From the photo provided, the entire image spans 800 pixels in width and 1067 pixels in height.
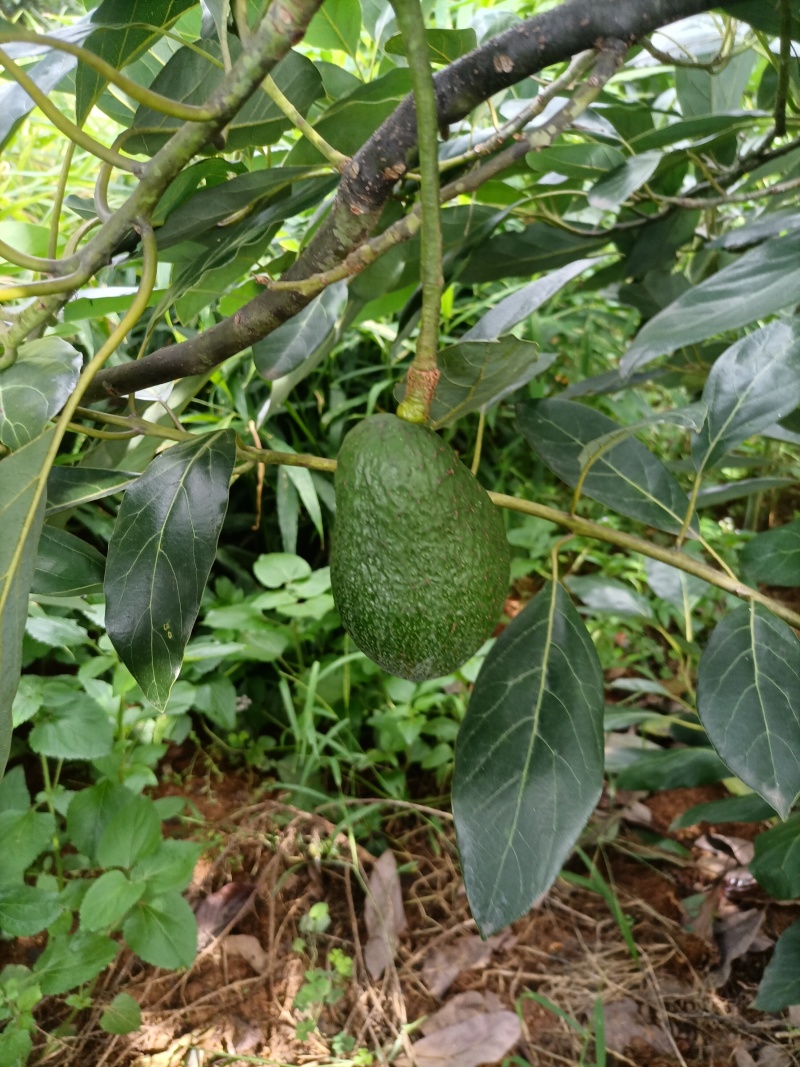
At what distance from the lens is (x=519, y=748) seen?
631mm

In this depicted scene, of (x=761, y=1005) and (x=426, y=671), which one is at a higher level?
(x=426, y=671)

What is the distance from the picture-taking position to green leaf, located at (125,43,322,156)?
1.92 ft

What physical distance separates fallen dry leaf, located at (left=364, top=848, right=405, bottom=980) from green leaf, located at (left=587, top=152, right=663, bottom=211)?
40.7 inches

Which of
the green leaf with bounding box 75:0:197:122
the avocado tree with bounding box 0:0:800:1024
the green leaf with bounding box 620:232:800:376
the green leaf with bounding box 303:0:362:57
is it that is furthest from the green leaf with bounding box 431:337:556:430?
the green leaf with bounding box 303:0:362:57

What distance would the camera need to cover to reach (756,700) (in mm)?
629

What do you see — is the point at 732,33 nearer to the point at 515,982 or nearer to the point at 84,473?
the point at 84,473

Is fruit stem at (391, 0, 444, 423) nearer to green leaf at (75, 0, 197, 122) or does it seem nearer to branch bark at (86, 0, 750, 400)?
branch bark at (86, 0, 750, 400)

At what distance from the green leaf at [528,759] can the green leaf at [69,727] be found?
63 centimetres

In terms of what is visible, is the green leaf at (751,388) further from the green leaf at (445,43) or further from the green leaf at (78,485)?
the green leaf at (78,485)

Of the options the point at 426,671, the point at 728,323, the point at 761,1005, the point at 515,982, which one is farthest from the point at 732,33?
the point at 515,982

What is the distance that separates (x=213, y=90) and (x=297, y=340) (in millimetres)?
254

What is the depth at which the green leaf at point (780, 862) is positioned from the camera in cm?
82

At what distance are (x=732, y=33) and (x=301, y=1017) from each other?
1328 mm

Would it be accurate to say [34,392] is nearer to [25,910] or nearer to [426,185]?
[426,185]
